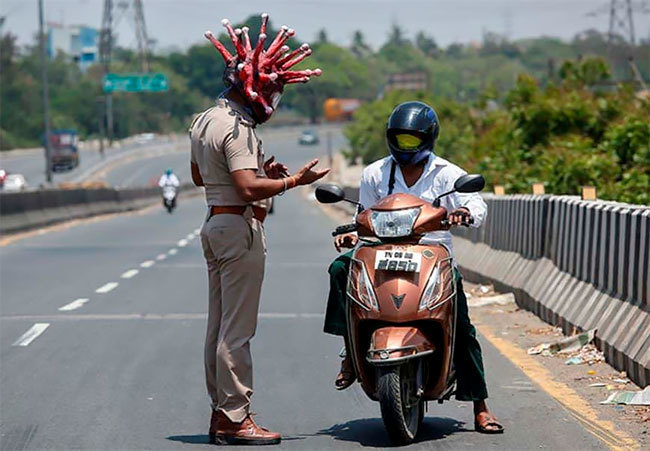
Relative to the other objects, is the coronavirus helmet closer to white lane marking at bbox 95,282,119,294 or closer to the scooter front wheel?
the scooter front wheel

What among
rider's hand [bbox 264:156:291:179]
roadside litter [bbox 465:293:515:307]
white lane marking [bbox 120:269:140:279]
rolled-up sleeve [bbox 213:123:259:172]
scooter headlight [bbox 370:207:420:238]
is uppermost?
rolled-up sleeve [bbox 213:123:259:172]

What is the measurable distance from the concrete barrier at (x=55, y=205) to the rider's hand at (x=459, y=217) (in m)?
23.6

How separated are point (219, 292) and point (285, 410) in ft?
4.34

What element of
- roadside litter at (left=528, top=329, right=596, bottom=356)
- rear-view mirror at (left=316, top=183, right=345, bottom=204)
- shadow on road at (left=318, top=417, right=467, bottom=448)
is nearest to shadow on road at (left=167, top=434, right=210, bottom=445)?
shadow on road at (left=318, top=417, right=467, bottom=448)

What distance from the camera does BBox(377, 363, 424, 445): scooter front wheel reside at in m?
7.05

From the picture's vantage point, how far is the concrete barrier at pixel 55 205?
3111 cm

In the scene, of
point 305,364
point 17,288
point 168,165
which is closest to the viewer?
point 305,364

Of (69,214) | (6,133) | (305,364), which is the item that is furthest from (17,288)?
(6,133)

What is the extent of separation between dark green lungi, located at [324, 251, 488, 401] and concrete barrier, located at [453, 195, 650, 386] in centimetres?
150

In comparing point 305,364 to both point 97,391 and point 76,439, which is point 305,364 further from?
point 76,439

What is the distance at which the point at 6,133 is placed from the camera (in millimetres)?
133750

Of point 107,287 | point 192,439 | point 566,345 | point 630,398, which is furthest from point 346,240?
point 107,287

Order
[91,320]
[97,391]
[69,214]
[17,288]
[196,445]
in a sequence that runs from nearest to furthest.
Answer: [196,445] < [97,391] < [91,320] < [17,288] < [69,214]

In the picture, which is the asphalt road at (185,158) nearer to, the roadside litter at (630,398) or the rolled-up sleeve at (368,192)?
the roadside litter at (630,398)
